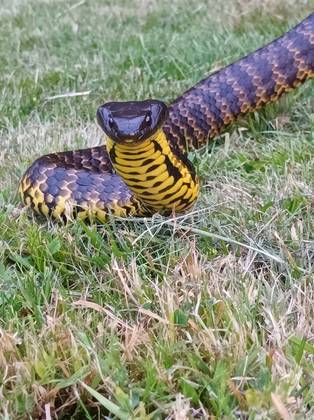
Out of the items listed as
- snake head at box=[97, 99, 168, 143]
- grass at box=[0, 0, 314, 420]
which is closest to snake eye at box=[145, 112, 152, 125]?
snake head at box=[97, 99, 168, 143]

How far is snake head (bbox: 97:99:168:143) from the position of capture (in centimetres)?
212

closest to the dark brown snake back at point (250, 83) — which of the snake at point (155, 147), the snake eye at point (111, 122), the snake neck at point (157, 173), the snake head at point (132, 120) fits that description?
the snake at point (155, 147)

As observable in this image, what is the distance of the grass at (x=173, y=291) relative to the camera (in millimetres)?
1604

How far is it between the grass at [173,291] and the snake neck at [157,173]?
6 cm

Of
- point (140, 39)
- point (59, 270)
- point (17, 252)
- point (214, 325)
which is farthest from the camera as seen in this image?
point (140, 39)

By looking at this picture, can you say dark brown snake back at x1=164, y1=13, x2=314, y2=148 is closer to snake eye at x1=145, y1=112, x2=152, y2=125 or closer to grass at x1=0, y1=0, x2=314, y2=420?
grass at x1=0, y1=0, x2=314, y2=420

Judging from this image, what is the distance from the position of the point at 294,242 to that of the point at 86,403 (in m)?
0.87

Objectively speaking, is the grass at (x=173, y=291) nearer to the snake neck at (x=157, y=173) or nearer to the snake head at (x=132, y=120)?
the snake neck at (x=157, y=173)

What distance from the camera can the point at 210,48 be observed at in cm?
484

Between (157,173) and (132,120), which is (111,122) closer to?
(132,120)

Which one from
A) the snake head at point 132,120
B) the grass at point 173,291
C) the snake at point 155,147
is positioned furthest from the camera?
the snake at point 155,147

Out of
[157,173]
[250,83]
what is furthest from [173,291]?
[250,83]

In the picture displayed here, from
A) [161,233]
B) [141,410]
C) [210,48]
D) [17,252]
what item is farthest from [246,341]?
[210,48]

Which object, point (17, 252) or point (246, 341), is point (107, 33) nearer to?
point (17, 252)
